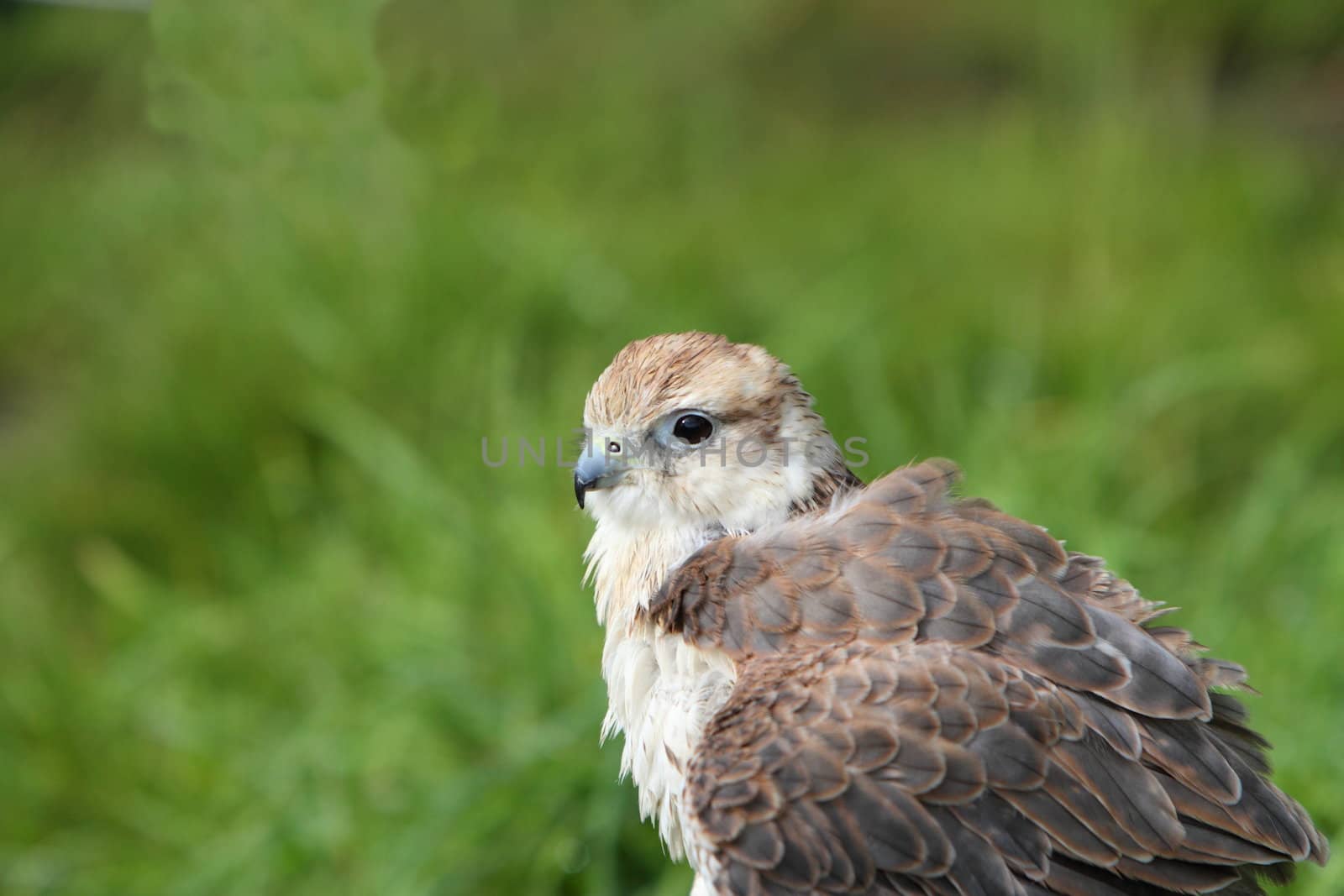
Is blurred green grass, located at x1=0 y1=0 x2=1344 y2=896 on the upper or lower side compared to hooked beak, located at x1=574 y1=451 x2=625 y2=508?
upper

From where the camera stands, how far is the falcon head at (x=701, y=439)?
227 centimetres

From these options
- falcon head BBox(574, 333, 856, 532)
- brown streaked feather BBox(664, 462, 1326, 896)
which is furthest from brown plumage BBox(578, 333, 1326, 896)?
falcon head BBox(574, 333, 856, 532)

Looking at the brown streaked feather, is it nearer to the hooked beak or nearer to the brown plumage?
the brown plumage

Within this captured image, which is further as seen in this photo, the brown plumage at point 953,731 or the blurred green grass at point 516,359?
the blurred green grass at point 516,359

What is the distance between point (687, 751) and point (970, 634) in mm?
511

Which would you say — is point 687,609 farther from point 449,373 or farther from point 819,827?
point 449,373

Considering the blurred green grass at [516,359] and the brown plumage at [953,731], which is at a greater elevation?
the blurred green grass at [516,359]

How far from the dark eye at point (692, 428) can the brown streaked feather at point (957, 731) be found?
8.8 inches

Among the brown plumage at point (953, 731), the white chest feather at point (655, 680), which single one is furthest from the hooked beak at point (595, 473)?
the brown plumage at point (953, 731)

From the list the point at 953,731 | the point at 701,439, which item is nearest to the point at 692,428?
the point at 701,439

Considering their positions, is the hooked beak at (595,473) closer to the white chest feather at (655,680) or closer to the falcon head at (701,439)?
the falcon head at (701,439)

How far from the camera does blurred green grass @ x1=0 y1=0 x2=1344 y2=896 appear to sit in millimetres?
3818

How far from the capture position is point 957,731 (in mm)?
1966

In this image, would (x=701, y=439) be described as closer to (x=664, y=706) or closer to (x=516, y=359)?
(x=664, y=706)
